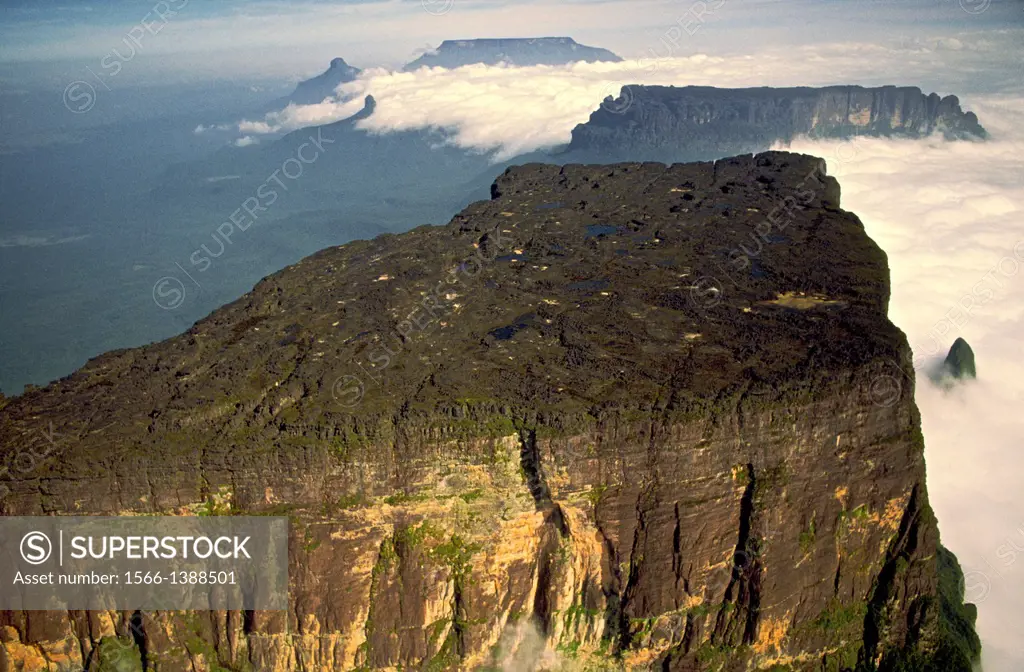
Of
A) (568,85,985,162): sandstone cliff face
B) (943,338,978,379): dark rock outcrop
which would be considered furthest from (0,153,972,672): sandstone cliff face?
(568,85,985,162): sandstone cliff face

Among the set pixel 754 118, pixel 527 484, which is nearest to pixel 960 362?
pixel 527 484

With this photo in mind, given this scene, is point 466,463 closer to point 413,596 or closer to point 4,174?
point 413,596

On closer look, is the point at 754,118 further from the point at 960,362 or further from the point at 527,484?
the point at 527,484

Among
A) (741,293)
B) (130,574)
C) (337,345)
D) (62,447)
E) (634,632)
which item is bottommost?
(634,632)

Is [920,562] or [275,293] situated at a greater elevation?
[275,293]

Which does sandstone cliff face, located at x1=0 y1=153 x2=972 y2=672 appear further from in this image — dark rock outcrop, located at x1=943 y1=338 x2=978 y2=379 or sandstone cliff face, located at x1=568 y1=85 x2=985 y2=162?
sandstone cliff face, located at x1=568 y1=85 x2=985 y2=162

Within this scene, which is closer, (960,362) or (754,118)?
(960,362)

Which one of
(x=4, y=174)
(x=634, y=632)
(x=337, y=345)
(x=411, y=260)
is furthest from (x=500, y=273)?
(x=4, y=174)
